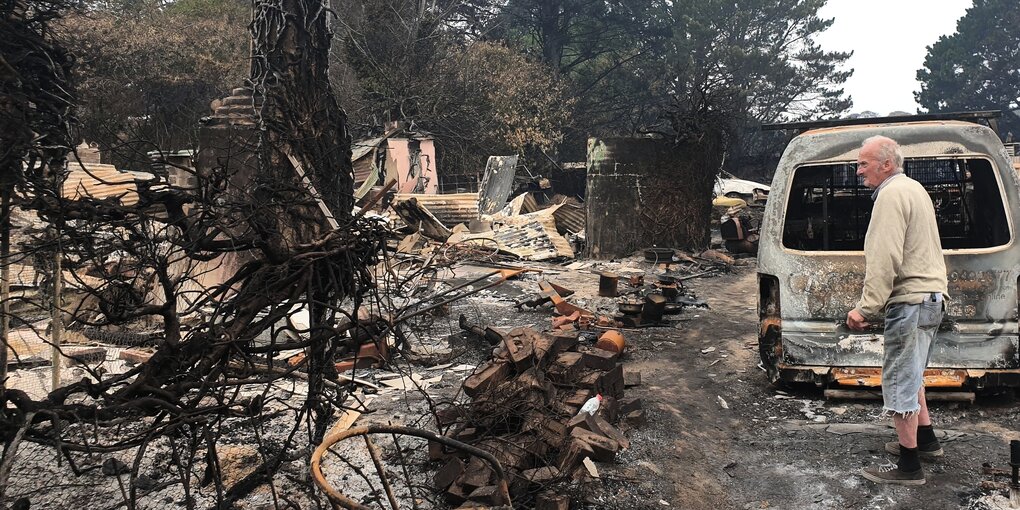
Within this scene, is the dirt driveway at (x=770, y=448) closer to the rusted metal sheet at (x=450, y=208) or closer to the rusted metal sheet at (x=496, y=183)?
the rusted metal sheet at (x=450, y=208)

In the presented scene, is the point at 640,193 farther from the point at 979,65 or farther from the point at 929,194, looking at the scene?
the point at 979,65

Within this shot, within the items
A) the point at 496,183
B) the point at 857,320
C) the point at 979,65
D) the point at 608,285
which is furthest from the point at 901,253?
the point at 979,65

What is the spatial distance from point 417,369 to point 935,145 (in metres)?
4.59

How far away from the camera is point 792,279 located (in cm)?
561

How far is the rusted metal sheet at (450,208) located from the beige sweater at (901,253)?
552 inches

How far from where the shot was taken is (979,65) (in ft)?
148

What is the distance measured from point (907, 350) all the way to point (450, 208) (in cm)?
1434

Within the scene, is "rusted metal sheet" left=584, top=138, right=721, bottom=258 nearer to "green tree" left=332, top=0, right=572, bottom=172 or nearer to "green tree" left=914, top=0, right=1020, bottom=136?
"green tree" left=332, top=0, right=572, bottom=172

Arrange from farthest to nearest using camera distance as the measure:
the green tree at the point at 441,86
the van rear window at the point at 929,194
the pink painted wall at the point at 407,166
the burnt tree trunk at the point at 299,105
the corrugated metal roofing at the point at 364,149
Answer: the green tree at the point at 441,86
the pink painted wall at the point at 407,166
the corrugated metal roofing at the point at 364,149
the van rear window at the point at 929,194
the burnt tree trunk at the point at 299,105

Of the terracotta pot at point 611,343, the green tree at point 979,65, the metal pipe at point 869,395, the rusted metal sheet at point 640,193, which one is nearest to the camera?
the metal pipe at point 869,395

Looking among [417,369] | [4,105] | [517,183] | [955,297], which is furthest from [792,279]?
[517,183]

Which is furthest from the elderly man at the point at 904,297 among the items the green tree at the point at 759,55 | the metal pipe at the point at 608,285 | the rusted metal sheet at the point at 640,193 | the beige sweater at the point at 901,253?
the green tree at the point at 759,55

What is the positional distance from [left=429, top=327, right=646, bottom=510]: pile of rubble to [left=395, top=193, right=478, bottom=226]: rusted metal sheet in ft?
40.2

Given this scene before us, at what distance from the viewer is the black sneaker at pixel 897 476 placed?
422 cm
